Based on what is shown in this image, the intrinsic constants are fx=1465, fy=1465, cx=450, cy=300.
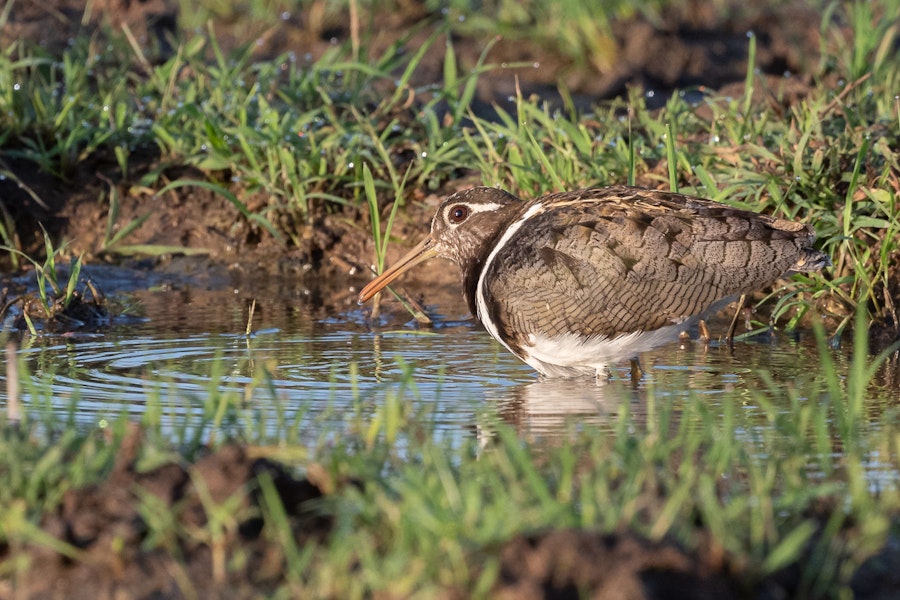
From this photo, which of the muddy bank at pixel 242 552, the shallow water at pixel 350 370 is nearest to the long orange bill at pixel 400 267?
the shallow water at pixel 350 370

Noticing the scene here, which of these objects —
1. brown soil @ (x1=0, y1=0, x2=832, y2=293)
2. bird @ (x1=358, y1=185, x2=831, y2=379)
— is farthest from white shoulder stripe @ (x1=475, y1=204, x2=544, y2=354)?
brown soil @ (x1=0, y1=0, x2=832, y2=293)

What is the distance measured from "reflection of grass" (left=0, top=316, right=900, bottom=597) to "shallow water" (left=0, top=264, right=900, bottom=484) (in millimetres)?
440

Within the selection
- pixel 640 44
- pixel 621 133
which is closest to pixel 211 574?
pixel 621 133

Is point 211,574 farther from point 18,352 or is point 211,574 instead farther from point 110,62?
point 110,62

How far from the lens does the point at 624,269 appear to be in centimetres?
529

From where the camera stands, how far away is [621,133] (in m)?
7.52

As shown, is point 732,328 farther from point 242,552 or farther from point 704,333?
point 242,552

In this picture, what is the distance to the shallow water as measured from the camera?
482 centimetres

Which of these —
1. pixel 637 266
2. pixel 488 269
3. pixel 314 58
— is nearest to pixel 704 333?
pixel 637 266

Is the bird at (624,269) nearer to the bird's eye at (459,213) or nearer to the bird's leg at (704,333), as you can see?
the bird's eye at (459,213)

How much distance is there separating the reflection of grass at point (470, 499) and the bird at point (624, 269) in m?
1.33

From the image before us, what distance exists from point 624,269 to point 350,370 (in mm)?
1100

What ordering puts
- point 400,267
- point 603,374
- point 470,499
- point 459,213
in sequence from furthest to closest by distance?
point 400,267 → point 459,213 → point 603,374 → point 470,499

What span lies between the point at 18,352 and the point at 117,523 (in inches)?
118
